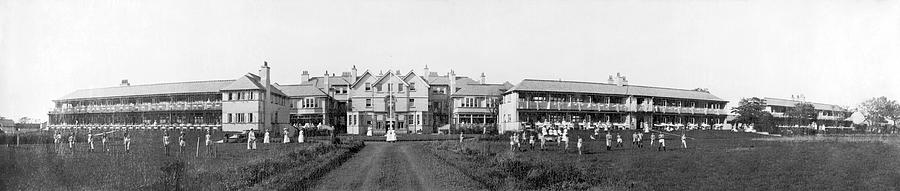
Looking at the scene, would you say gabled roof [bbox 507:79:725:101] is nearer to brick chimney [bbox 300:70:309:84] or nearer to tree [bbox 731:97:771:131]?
tree [bbox 731:97:771:131]

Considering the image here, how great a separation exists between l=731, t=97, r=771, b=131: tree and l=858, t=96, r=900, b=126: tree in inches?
357

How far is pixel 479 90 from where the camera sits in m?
66.4

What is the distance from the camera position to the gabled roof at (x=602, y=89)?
57906 millimetres

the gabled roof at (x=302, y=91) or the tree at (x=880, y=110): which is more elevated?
the gabled roof at (x=302, y=91)

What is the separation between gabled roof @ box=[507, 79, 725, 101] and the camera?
57906 millimetres

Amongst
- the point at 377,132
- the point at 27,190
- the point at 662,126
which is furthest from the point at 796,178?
the point at 377,132

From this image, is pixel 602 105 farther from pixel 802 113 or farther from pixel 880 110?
pixel 802 113

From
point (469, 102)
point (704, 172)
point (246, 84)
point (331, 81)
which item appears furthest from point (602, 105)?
point (704, 172)

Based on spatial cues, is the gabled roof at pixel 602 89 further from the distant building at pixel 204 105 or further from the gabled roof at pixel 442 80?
the distant building at pixel 204 105

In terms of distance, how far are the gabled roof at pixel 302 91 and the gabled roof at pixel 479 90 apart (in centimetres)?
1638

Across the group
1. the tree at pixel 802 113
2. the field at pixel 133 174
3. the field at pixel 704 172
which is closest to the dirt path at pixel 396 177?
the field at pixel 704 172

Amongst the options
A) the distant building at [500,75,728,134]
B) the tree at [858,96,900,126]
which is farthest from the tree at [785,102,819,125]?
the tree at [858,96,900,126]

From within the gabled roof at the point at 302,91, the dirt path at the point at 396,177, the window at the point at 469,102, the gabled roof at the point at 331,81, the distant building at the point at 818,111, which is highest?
the gabled roof at the point at 331,81

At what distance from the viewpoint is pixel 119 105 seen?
51.9m
